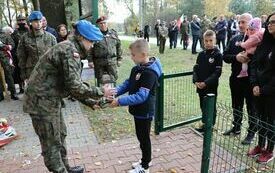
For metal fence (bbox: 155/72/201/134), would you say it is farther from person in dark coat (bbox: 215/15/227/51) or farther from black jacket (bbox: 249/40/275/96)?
person in dark coat (bbox: 215/15/227/51)

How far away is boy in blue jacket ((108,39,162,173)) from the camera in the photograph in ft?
12.1

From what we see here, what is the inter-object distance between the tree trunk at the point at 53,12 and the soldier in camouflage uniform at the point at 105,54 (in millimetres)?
4536

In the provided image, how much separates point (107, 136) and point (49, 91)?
8.18 ft

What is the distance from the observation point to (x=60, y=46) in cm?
331

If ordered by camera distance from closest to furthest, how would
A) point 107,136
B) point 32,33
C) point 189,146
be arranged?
point 189,146, point 107,136, point 32,33

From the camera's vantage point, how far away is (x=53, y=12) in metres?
11.3

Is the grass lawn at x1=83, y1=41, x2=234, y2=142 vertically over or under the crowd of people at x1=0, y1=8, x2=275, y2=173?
under

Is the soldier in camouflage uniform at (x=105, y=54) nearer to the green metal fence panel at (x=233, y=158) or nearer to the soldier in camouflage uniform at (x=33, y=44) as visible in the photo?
the soldier in camouflage uniform at (x=33, y=44)

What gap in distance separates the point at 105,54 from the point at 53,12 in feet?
16.7

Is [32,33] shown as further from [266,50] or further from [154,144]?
[266,50]

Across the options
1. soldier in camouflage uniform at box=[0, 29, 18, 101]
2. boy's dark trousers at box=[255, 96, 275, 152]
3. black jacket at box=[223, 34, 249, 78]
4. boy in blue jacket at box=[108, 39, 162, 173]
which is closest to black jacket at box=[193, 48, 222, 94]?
black jacket at box=[223, 34, 249, 78]

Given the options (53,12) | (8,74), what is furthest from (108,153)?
(53,12)

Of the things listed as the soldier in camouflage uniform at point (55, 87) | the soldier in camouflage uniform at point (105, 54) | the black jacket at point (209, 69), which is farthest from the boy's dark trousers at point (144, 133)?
the soldier in camouflage uniform at point (105, 54)

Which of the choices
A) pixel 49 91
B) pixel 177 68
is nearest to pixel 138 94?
pixel 49 91
